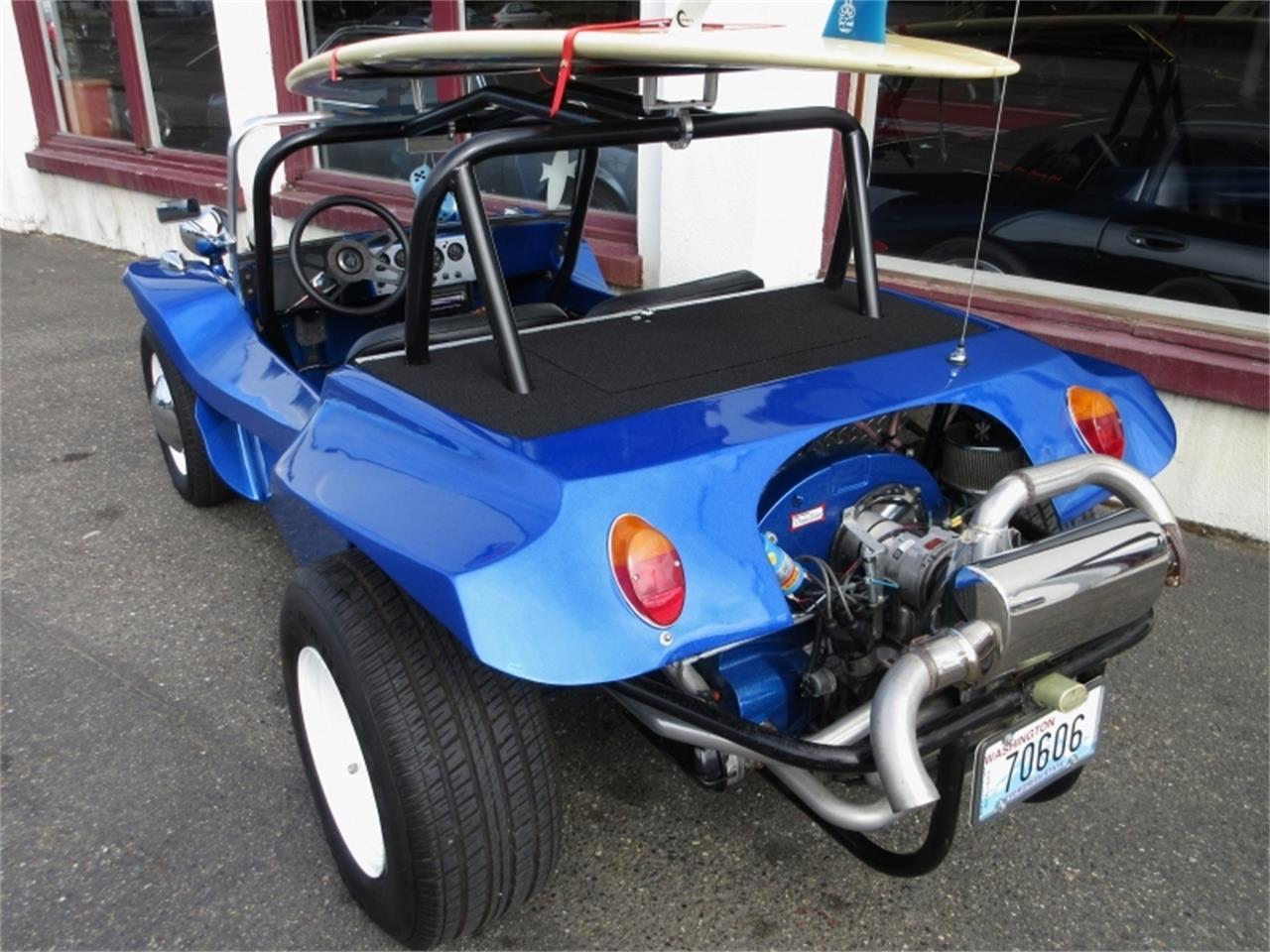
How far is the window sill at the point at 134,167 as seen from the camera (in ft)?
23.1

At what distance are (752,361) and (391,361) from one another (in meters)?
0.76

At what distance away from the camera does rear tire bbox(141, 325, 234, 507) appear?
349 centimetres

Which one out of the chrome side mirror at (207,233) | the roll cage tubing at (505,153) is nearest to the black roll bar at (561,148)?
the roll cage tubing at (505,153)

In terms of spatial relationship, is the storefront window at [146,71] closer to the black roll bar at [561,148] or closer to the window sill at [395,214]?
the window sill at [395,214]

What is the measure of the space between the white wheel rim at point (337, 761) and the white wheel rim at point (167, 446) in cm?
181

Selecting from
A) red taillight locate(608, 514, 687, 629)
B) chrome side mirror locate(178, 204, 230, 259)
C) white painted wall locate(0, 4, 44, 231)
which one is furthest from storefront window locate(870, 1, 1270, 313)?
white painted wall locate(0, 4, 44, 231)

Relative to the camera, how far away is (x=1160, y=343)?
3.69m

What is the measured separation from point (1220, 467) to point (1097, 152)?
1525mm

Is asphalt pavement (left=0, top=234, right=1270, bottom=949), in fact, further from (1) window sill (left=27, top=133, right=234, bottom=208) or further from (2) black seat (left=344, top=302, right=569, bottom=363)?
(1) window sill (left=27, top=133, right=234, bottom=208)

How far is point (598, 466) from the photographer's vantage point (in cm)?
172

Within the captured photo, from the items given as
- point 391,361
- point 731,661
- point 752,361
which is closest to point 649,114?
point 752,361

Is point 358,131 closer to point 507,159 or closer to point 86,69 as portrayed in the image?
point 507,159

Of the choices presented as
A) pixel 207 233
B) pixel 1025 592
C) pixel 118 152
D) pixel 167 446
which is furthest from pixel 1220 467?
pixel 118 152

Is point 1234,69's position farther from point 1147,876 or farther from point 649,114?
point 1147,876
